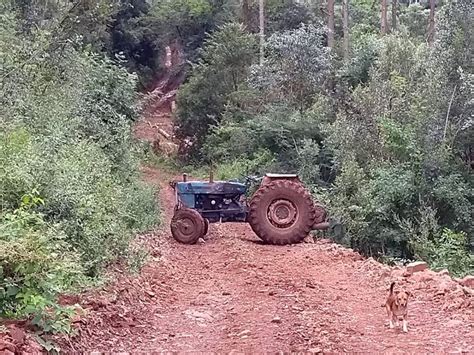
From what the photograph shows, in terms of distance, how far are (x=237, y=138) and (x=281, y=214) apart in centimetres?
1034

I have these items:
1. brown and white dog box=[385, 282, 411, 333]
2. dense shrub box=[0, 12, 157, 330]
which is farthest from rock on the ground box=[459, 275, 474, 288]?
dense shrub box=[0, 12, 157, 330]

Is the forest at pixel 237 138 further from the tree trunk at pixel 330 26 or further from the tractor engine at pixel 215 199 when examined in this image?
the tractor engine at pixel 215 199

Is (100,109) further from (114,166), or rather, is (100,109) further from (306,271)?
(306,271)

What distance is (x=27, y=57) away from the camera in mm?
13742

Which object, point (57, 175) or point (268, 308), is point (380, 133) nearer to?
point (268, 308)

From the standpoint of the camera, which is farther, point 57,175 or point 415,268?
point 415,268

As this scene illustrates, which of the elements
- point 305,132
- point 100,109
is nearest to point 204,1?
point 305,132

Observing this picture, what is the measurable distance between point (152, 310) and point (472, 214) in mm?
8695

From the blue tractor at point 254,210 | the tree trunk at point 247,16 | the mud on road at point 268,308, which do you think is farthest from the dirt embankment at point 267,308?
the tree trunk at point 247,16

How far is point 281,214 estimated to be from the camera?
12.6 metres

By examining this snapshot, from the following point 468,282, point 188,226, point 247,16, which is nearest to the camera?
point 468,282

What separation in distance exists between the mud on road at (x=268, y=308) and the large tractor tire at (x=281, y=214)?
4.60 ft

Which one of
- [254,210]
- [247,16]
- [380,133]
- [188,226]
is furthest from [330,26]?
[188,226]

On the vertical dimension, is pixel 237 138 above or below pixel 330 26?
below
